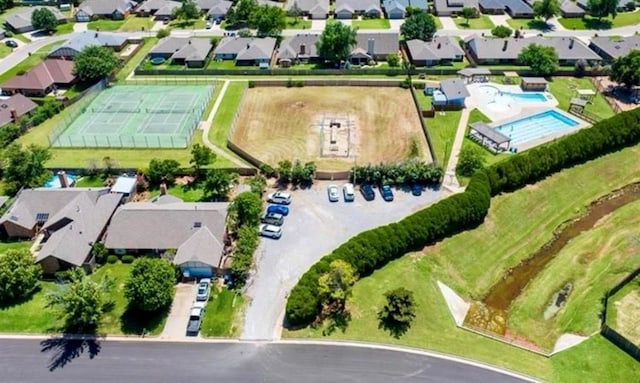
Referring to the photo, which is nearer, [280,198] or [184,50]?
[280,198]

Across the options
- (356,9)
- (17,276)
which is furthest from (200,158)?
(356,9)

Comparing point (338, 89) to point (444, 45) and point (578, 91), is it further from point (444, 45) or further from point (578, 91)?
point (578, 91)

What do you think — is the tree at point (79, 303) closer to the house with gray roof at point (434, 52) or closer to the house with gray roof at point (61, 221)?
the house with gray roof at point (61, 221)

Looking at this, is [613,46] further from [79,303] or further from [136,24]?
[136,24]

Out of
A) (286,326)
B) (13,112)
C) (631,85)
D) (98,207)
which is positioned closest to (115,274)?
(98,207)

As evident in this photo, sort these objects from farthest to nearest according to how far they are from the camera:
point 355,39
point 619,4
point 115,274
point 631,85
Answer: point 619,4, point 355,39, point 631,85, point 115,274

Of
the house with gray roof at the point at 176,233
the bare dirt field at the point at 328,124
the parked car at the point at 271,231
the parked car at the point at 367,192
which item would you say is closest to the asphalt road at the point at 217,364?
the house with gray roof at the point at 176,233
